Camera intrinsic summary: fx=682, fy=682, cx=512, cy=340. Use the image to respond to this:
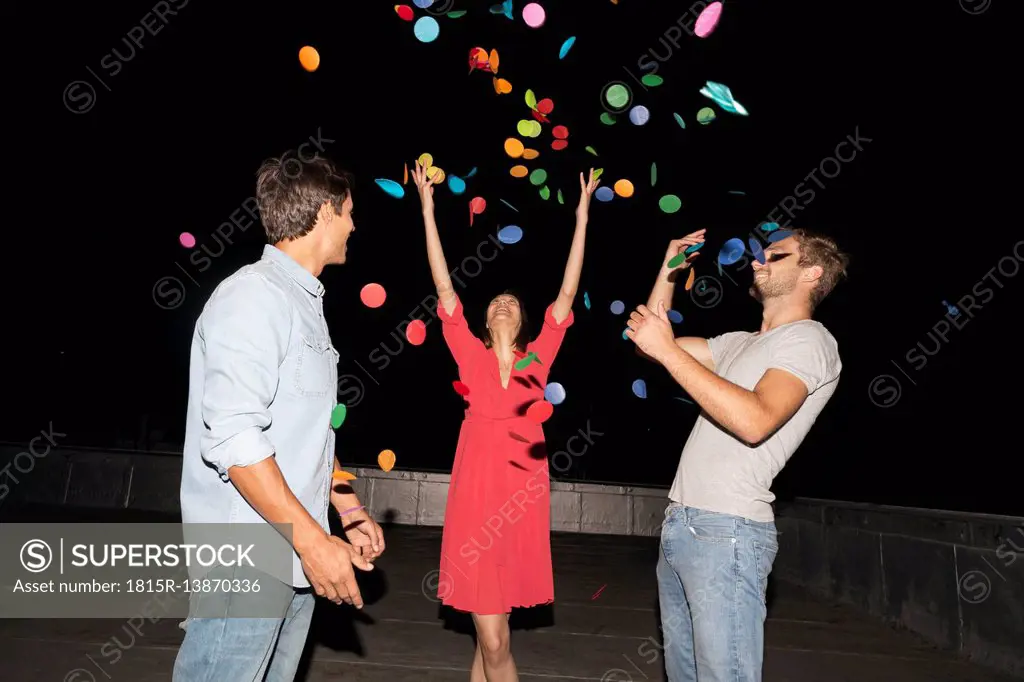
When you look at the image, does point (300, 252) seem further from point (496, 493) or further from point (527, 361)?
point (496, 493)

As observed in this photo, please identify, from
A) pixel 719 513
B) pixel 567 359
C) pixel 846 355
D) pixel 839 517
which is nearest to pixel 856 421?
pixel 846 355

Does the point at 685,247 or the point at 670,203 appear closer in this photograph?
the point at 685,247

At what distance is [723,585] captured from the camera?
70.7 inches

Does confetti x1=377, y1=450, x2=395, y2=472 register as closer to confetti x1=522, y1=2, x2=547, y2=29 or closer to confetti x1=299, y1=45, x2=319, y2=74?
confetti x1=299, y1=45, x2=319, y2=74

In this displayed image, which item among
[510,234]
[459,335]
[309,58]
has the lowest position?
[459,335]

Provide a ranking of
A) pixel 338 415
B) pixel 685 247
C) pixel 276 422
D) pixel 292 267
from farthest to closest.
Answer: pixel 685 247
pixel 338 415
pixel 292 267
pixel 276 422

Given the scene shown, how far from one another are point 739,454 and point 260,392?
129 centimetres

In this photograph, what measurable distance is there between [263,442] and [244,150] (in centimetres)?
945

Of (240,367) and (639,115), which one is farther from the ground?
(639,115)

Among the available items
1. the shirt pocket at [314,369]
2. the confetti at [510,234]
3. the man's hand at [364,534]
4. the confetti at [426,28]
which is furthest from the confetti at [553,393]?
the confetti at [426,28]

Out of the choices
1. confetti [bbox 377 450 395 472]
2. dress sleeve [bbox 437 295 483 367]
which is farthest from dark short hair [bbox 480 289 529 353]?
confetti [bbox 377 450 395 472]

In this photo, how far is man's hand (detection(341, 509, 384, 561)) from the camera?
66.7 inches

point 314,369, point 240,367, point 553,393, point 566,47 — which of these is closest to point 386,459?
point 553,393

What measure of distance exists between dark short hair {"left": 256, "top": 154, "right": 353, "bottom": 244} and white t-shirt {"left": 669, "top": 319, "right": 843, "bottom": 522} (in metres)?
1.25
